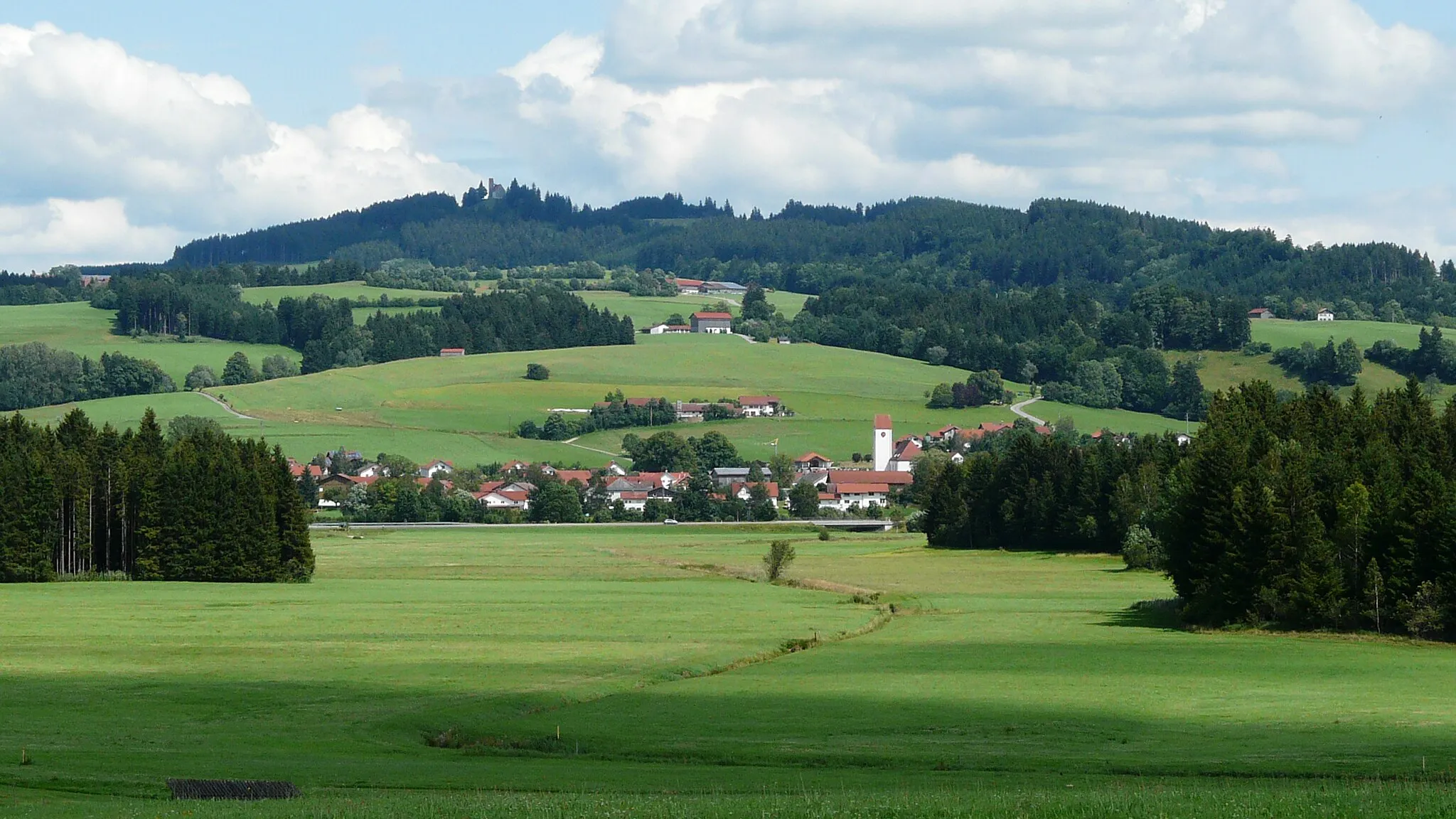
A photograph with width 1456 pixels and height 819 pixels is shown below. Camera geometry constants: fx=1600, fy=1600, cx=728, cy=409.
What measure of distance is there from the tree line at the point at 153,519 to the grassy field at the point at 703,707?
44.9 ft

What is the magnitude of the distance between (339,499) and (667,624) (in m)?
122

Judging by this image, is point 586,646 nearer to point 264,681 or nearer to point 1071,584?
point 264,681

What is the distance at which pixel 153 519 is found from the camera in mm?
96250

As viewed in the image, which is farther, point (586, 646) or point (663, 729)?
point (586, 646)

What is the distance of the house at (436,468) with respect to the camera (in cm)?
18652

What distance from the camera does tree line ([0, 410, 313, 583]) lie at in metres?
94.0

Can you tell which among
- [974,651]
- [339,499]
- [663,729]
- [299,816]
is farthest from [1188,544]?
[339,499]

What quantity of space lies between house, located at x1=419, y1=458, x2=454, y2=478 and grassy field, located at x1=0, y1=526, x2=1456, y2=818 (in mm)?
104646

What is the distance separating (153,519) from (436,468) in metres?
91.0

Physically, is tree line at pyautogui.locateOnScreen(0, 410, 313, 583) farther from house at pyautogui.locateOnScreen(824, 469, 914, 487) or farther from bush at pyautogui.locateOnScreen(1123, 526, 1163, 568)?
house at pyautogui.locateOnScreen(824, 469, 914, 487)

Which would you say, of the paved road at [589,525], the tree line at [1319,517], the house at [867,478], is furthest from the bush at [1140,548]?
the house at [867,478]

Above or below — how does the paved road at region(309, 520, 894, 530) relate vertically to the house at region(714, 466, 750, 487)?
below

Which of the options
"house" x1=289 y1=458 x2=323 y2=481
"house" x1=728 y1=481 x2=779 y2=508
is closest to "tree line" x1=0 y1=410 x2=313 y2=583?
"house" x1=289 y1=458 x2=323 y2=481

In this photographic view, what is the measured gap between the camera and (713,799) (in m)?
27.1
